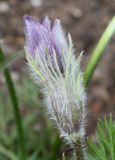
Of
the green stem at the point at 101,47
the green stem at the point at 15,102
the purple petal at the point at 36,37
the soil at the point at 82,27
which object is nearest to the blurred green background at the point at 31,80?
the soil at the point at 82,27

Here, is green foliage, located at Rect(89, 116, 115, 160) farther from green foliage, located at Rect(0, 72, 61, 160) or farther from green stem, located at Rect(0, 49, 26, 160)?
green foliage, located at Rect(0, 72, 61, 160)

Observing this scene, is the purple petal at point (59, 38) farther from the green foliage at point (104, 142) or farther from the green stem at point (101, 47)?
the green stem at point (101, 47)

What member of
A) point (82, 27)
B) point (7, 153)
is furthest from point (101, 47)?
point (82, 27)

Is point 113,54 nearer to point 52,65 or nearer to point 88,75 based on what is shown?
point 88,75

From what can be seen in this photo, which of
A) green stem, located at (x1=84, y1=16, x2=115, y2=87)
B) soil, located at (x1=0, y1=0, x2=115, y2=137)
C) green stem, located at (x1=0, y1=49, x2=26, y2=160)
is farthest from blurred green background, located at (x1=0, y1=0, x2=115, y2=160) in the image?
green stem, located at (x1=84, y1=16, x2=115, y2=87)

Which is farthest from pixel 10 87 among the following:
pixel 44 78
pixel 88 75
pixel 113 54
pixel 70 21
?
pixel 70 21
